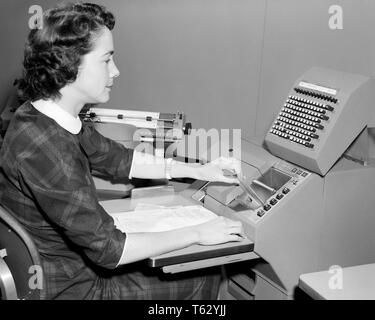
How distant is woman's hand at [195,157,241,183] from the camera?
6.79 ft

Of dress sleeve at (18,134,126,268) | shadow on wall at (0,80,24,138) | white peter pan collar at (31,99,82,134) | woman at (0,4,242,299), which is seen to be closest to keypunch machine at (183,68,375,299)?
woman at (0,4,242,299)

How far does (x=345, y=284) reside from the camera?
148 centimetres

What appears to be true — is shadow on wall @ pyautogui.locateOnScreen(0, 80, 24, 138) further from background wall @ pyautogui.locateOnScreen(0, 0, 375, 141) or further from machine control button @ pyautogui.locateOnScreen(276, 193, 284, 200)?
machine control button @ pyautogui.locateOnScreen(276, 193, 284, 200)

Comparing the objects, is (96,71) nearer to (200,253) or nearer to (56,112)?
(56,112)

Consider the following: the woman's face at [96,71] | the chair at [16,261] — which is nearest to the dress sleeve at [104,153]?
the woman's face at [96,71]

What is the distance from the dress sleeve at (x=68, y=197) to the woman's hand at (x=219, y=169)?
1.96 feet

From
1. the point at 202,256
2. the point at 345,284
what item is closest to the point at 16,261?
the point at 202,256

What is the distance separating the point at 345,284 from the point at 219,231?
1.46 ft

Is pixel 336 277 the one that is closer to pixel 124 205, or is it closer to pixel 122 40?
pixel 124 205

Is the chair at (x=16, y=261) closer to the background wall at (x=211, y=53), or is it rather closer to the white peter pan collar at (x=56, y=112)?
the white peter pan collar at (x=56, y=112)

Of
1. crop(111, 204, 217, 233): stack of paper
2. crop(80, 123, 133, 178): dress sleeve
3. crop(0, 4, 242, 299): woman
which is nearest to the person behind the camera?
crop(0, 4, 242, 299): woman

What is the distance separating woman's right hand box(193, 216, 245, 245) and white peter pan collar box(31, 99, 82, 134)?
523 millimetres

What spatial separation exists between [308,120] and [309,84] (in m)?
0.17

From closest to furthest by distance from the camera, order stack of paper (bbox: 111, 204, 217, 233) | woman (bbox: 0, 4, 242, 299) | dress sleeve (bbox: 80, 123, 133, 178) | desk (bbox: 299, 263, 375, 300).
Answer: desk (bbox: 299, 263, 375, 300) → woman (bbox: 0, 4, 242, 299) → stack of paper (bbox: 111, 204, 217, 233) → dress sleeve (bbox: 80, 123, 133, 178)
